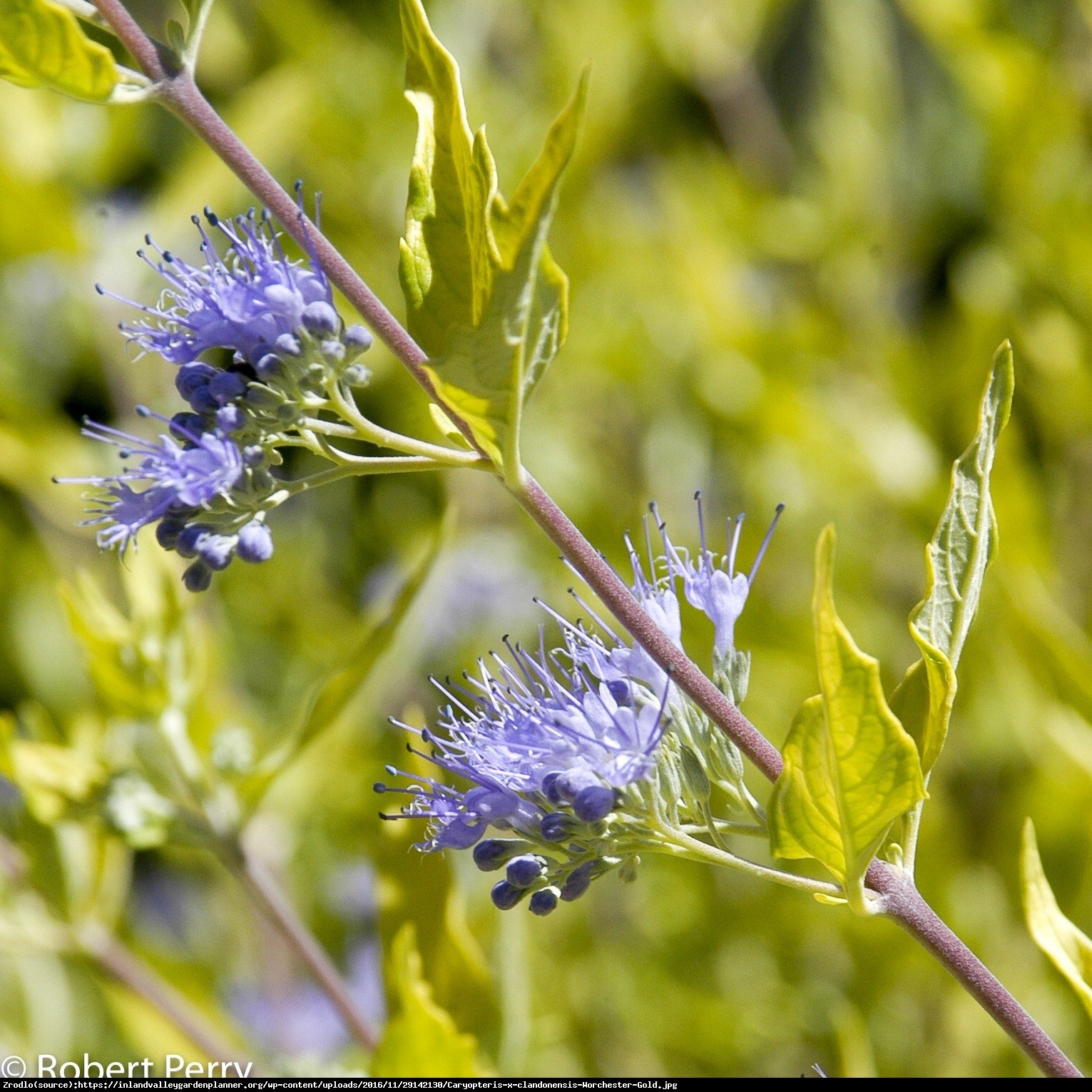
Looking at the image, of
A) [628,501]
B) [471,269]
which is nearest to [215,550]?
[471,269]

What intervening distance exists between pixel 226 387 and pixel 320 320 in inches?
3.1

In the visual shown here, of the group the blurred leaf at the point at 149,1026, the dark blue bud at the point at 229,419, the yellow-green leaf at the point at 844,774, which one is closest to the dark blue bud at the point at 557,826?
the yellow-green leaf at the point at 844,774

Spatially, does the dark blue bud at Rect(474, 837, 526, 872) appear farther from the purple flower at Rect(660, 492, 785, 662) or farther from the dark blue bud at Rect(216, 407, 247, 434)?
the dark blue bud at Rect(216, 407, 247, 434)

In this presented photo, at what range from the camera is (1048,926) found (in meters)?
0.99

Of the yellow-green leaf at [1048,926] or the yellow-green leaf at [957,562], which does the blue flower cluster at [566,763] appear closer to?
the yellow-green leaf at [957,562]

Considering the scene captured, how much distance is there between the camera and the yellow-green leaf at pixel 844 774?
731 mm

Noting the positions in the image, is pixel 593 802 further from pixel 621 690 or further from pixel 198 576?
pixel 198 576

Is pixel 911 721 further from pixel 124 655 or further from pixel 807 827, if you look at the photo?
pixel 124 655

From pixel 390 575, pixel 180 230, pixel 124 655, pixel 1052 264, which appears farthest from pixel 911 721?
pixel 180 230

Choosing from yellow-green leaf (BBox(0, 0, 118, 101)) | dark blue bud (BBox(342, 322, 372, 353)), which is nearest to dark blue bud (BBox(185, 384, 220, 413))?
dark blue bud (BBox(342, 322, 372, 353))

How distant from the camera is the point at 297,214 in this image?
0.79 m

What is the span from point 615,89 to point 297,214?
206cm
